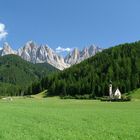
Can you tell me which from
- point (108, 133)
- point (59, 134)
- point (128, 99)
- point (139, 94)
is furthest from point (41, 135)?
point (139, 94)

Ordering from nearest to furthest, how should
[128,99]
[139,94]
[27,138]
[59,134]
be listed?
[27,138] → [59,134] → [128,99] → [139,94]

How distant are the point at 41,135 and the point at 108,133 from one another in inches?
228

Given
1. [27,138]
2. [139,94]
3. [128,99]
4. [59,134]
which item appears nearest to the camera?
[27,138]

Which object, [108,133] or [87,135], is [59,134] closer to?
[87,135]

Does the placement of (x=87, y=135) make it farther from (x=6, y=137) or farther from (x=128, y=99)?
(x=128, y=99)

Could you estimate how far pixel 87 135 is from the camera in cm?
2933

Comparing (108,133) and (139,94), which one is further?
(139,94)

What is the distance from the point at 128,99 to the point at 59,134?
4942 inches

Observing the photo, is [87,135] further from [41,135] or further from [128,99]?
[128,99]

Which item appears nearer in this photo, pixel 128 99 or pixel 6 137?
pixel 6 137

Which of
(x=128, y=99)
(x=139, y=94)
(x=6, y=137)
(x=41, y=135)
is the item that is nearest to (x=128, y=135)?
(x=41, y=135)

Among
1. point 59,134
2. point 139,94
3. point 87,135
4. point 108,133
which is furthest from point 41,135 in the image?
point 139,94

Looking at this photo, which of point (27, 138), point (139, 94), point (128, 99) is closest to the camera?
point (27, 138)

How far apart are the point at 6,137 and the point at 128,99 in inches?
5043
